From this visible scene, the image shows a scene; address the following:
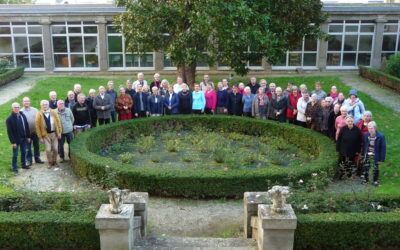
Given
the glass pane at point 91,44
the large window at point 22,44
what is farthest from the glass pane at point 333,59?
the large window at point 22,44

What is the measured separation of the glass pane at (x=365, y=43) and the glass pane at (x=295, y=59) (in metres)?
4.11

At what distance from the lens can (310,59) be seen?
1129 inches

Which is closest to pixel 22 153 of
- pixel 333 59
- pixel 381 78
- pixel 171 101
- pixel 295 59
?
pixel 171 101

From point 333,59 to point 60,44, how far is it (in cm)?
1857

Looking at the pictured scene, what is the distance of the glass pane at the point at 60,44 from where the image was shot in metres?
27.6

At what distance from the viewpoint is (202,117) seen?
15469mm

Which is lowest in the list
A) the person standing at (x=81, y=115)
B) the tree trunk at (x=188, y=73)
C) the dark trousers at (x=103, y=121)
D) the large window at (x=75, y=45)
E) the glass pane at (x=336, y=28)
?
the dark trousers at (x=103, y=121)

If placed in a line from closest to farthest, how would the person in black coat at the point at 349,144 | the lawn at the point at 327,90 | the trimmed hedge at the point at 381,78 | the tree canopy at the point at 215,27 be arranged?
the person in black coat at the point at 349,144
the lawn at the point at 327,90
the tree canopy at the point at 215,27
the trimmed hedge at the point at 381,78

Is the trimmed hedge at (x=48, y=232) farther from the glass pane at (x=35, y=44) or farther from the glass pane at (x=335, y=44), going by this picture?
the glass pane at (x=335, y=44)

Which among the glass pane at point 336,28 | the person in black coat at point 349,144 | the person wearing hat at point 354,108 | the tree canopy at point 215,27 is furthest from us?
the glass pane at point 336,28

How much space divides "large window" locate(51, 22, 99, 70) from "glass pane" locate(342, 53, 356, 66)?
55.5 ft

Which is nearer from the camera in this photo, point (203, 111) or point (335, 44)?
point (203, 111)

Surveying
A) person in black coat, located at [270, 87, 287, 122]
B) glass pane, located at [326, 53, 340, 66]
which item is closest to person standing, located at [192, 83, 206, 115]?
person in black coat, located at [270, 87, 287, 122]

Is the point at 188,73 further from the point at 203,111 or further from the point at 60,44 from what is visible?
the point at 60,44
